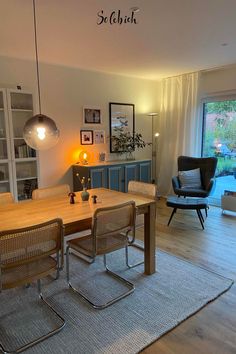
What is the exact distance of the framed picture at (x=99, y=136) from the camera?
5.06 meters

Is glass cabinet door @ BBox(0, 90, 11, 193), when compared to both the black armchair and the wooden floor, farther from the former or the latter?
the black armchair

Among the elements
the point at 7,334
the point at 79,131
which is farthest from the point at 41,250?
the point at 79,131

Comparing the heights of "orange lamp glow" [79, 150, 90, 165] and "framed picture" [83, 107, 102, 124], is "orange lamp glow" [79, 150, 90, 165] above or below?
below

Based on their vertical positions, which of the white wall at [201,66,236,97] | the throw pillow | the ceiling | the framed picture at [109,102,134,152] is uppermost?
the ceiling

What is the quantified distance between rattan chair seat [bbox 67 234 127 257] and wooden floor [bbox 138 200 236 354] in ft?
2.52

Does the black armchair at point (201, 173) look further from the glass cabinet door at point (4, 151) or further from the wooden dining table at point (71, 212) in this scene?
the glass cabinet door at point (4, 151)

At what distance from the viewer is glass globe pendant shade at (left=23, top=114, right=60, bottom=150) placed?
7.38 ft

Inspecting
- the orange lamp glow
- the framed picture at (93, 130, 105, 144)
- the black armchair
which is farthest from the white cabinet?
the black armchair

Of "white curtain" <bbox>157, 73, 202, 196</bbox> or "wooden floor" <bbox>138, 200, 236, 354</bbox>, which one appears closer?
"wooden floor" <bbox>138, 200, 236, 354</bbox>

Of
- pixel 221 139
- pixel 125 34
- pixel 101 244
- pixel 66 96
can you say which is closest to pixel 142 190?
pixel 101 244

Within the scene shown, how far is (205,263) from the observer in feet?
9.73

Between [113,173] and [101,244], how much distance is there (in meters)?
2.53

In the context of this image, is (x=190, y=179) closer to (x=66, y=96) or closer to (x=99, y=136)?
(x=99, y=136)

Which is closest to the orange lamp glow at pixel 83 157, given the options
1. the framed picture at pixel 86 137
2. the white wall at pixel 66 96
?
the white wall at pixel 66 96
